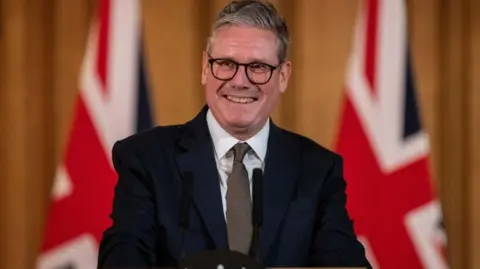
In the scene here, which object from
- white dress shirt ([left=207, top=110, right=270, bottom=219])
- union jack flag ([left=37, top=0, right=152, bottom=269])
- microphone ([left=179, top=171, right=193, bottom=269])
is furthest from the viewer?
union jack flag ([left=37, top=0, right=152, bottom=269])

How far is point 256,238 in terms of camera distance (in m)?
1.41

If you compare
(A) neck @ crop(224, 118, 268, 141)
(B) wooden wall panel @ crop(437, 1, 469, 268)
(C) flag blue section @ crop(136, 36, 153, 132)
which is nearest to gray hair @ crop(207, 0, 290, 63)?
(A) neck @ crop(224, 118, 268, 141)

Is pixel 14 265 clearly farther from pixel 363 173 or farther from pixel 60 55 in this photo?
pixel 363 173

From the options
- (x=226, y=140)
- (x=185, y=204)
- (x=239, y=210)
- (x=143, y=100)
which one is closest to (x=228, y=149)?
(x=226, y=140)

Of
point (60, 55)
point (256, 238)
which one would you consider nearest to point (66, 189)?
point (60, 55)

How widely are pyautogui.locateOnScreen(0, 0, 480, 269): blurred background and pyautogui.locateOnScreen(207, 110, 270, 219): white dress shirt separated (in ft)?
1.78

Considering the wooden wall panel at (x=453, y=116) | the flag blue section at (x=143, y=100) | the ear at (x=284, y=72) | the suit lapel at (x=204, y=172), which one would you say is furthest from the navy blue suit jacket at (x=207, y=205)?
the wooden wall panel at (x=453, y=116)

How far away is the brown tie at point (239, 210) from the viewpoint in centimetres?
148

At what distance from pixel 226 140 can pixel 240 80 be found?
139 millimetres

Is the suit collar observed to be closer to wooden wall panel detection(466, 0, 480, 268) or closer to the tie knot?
the tie knot

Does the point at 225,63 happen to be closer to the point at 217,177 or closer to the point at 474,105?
the point at 217,177

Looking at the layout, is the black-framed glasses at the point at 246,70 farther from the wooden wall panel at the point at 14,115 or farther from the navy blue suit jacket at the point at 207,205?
the wooden wall panel at the point at 14,115

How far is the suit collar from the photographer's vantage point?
4.85ft

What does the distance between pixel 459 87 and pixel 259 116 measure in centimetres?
82
